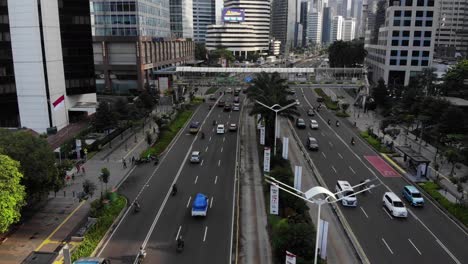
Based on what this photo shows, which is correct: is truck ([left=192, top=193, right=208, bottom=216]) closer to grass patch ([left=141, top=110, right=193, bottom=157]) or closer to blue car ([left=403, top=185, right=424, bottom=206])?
blue car ([left=403, top=185, right=424, bottom=206])

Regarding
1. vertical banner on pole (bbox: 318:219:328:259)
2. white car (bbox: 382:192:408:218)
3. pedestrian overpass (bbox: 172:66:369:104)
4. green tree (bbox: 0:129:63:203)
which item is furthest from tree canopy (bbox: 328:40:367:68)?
vertical banner on pole (bbox: 318:219:328:259)

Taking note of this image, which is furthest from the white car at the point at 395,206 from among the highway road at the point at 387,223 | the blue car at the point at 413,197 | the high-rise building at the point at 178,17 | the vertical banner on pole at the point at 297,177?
the high-rise building at the point at 178,17

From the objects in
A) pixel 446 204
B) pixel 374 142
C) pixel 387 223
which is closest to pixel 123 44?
pixel 374 142

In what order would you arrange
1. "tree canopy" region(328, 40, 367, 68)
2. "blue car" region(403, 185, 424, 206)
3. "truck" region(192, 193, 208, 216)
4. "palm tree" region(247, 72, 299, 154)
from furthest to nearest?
"tree canopy" region(328, 40, 367, 68)
"palm tree" region(247, 72, 299, 154)
"blue car" region(403, 185, 424, 206)
"truck" region(192, 193, 208, 216)

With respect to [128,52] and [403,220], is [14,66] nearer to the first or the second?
[128,52]

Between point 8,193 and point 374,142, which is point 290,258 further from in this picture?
point 374,142

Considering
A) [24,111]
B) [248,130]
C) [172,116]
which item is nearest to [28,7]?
[24,111]

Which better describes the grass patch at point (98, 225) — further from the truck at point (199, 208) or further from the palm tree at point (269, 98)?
the palm tree at point (269, 98)
